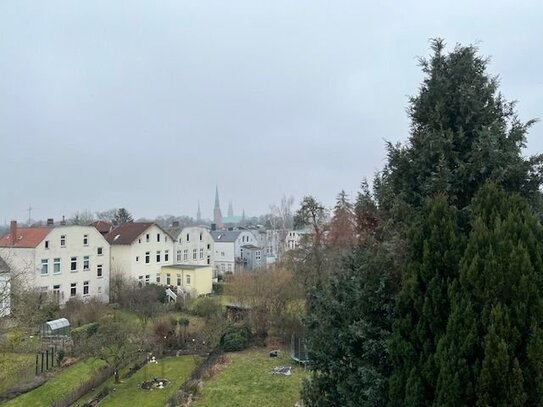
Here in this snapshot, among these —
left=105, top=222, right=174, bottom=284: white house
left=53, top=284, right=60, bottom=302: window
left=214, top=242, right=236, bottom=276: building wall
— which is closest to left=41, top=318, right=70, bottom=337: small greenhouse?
left=53, top=284, right=60, bottom=302: window

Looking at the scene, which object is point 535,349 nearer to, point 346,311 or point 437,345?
point 437,345

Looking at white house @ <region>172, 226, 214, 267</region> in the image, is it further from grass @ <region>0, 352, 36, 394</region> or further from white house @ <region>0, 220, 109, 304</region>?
grass @ <region>0, 352, 36, 394</region>

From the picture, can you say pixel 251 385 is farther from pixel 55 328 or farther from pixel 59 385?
pixel 55 328

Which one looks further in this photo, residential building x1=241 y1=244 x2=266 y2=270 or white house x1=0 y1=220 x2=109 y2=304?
residential building x1=241 y1=244 x2=266 y2=270

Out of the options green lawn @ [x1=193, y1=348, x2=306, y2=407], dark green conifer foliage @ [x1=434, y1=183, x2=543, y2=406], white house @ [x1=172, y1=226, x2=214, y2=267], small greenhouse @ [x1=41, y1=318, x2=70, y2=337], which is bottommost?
green lawn @ [x1=193, y1=348, x2=306, y2=407]

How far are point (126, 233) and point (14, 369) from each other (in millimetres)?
23720

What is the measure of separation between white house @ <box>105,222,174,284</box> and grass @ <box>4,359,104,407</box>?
1728cm

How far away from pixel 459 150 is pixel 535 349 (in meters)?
3.20

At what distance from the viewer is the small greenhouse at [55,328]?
2309 centimetres

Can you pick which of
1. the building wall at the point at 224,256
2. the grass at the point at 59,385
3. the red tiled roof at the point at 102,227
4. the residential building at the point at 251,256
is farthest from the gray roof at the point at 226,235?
the grass at the point at 59,385

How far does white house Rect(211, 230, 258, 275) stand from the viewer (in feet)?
170

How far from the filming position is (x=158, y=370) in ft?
65.0

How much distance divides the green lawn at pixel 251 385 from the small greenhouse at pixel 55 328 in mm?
8838

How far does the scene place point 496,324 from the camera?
5.07 meters
